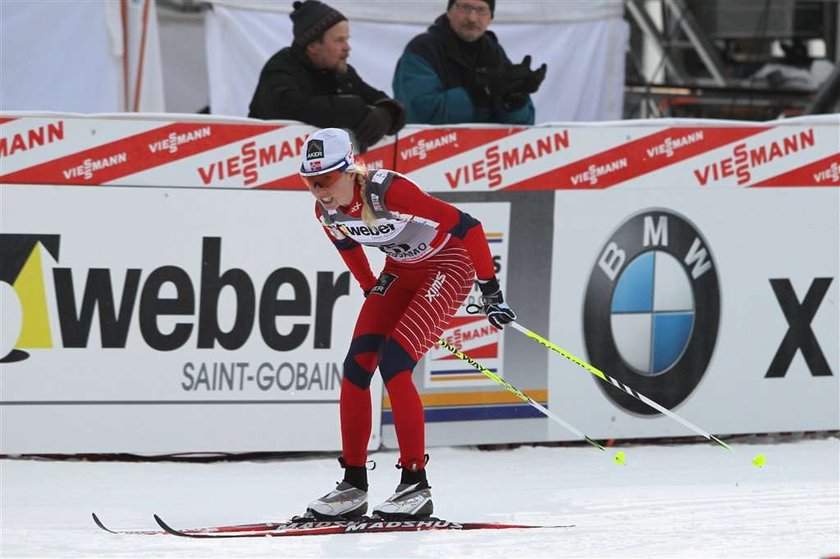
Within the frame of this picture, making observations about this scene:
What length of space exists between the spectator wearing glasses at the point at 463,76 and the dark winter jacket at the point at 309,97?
241 millimetres

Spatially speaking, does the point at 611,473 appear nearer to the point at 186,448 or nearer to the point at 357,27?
the point at 186,448

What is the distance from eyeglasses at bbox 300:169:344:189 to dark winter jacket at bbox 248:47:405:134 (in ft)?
5.05

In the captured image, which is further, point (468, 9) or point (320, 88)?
point (468, 9)

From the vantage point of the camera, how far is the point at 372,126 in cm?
660

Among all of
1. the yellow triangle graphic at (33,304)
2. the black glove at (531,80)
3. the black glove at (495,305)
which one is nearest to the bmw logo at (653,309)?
the black glove at (531,80)

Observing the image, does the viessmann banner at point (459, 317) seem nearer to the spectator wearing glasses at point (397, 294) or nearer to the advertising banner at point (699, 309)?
the advertising banner at point (699, 309)

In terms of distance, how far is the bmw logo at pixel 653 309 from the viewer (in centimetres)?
711

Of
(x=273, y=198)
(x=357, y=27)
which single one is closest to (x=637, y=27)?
(x=357, y=27)

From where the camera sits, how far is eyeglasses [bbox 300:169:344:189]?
5082mm

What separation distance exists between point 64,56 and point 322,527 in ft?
14.1

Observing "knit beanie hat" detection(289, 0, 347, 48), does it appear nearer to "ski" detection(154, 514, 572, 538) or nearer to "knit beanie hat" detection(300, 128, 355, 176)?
"knit beanie hat" detection(300, 128, 355, 176)

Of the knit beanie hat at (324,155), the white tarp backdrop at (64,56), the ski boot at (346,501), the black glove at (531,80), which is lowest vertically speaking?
the ski boot at (346,501)

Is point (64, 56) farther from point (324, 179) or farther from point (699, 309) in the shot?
point (699, 309)

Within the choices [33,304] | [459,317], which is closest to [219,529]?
[33,304]
